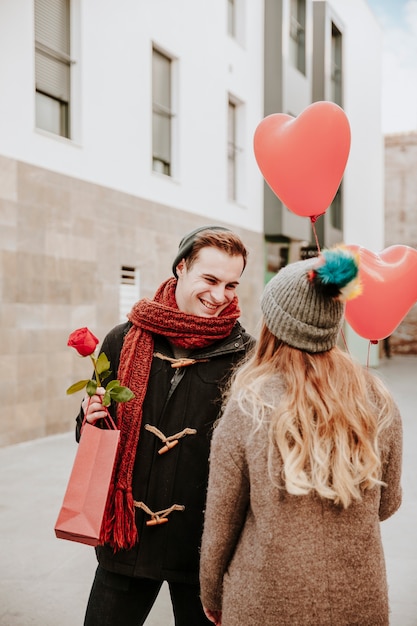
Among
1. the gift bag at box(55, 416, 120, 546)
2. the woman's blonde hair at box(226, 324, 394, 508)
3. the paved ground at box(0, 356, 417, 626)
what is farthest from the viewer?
the paved ground at box(0, 356, 417, 626)

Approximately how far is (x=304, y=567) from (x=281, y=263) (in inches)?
549

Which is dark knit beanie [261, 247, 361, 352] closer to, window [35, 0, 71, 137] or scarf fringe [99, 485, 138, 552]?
scarf fringe [99, 485, 138, 552]

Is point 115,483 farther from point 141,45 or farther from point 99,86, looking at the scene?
point 141,45

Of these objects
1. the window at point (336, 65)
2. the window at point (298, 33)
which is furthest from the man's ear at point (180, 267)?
the window at point (336, 65)

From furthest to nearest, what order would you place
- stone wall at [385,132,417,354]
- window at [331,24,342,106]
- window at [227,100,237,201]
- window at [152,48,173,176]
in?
stone wall at [385,132,417,354] < window at [331,24,342,106] < window at [227,100,237,201] < window at [152,48,173,176]

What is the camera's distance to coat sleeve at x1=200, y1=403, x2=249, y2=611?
1.58 m

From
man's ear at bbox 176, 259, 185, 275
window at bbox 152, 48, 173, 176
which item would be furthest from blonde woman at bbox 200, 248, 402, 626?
window at bbox 152, 48, 173, 176

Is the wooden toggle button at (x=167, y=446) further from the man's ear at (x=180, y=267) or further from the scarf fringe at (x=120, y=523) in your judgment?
the man's ear at (x=180, y=267)

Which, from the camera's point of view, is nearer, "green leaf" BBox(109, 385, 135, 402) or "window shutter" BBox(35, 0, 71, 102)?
"green leaf" BBox(109, 385, 135, 402)

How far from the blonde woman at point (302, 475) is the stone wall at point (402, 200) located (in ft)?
84.3

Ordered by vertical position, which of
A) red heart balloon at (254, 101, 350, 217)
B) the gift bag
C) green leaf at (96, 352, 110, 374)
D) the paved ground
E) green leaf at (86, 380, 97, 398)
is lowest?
the paved ground

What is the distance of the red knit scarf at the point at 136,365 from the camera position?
2.01m

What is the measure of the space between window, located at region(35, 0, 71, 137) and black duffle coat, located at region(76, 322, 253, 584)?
6.92 m

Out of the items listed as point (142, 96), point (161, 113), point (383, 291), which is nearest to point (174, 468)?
point (383, 291)
